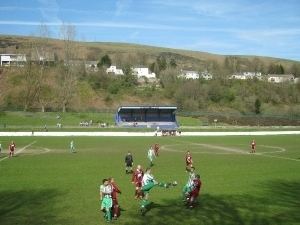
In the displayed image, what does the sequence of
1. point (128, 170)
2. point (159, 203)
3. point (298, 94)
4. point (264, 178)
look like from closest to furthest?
1. point (159, 203)
2. point (264, 178)
3. point (128, 170)
4. point (298, 94)

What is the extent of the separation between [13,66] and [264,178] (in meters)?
131

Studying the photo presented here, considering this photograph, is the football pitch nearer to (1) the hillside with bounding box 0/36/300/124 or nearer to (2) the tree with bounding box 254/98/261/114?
(1) the hillside with bounding box 0/36/300/124

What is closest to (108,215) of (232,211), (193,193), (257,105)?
(193,193)

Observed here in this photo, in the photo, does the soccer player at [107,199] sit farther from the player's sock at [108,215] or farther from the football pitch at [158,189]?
the football pitch at [158,189]

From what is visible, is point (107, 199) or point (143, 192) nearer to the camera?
point (107, 199)

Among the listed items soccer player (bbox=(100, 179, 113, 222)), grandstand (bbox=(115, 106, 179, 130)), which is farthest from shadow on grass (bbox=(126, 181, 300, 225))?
grandstand (bbox=(115, 106, 179, 130))

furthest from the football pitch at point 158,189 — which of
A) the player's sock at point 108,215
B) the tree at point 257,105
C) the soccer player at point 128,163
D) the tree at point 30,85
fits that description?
the tree at point 257,105

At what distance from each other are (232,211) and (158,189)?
6739 mm

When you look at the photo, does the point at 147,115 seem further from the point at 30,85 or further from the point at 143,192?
the point at 143,192

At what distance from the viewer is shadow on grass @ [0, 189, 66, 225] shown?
17.7 meters

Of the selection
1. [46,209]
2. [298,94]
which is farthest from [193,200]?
[298,94]

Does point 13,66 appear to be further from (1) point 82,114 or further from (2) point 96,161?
(2) point 96,161

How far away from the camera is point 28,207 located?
795 inches

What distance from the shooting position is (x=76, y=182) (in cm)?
2755
